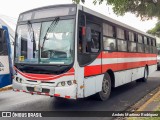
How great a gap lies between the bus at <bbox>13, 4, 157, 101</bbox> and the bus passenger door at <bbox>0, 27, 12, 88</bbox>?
1.59 metres

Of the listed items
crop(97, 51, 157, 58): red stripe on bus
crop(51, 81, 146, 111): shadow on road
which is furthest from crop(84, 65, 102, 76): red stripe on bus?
crop(51, 81, 146, 111): shadow on road

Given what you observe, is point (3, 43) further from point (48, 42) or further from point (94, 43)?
point (94, 43)

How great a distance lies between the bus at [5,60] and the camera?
9524 millimetres

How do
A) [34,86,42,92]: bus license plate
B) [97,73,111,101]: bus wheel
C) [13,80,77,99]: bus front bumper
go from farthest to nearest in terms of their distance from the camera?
[97,73,111,101]: bus wheel
[34,86,42,92]: bus license plate
[13,80,77,99]: bus front bumper

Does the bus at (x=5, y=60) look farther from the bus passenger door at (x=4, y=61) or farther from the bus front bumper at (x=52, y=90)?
the bus front bumper at (x=52, y=90)

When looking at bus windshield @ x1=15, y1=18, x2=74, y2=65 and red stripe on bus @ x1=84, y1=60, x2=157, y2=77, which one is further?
red stripe on bus @ x1=84, y1=60, x2=157, y2=77

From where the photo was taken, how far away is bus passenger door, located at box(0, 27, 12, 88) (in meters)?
9.51

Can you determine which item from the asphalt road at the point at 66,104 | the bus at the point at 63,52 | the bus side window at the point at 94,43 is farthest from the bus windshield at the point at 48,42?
the asphalt road at the point at 66,104

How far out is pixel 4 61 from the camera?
31.6ft

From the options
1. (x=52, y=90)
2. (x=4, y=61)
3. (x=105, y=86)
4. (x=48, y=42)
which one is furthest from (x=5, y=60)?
(x=105, y=86)

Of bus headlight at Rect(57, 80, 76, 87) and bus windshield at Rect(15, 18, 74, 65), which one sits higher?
bus windshield at Rect(15, 18, 74, 65)

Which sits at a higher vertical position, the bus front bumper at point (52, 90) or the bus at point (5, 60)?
the bus at point (5, 60)

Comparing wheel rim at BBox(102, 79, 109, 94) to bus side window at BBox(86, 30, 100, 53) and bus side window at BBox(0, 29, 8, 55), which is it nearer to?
bus side window at BBox(86, 30, 100, 53)

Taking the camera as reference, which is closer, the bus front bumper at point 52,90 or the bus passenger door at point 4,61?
the bus front bumper at point 52,90
